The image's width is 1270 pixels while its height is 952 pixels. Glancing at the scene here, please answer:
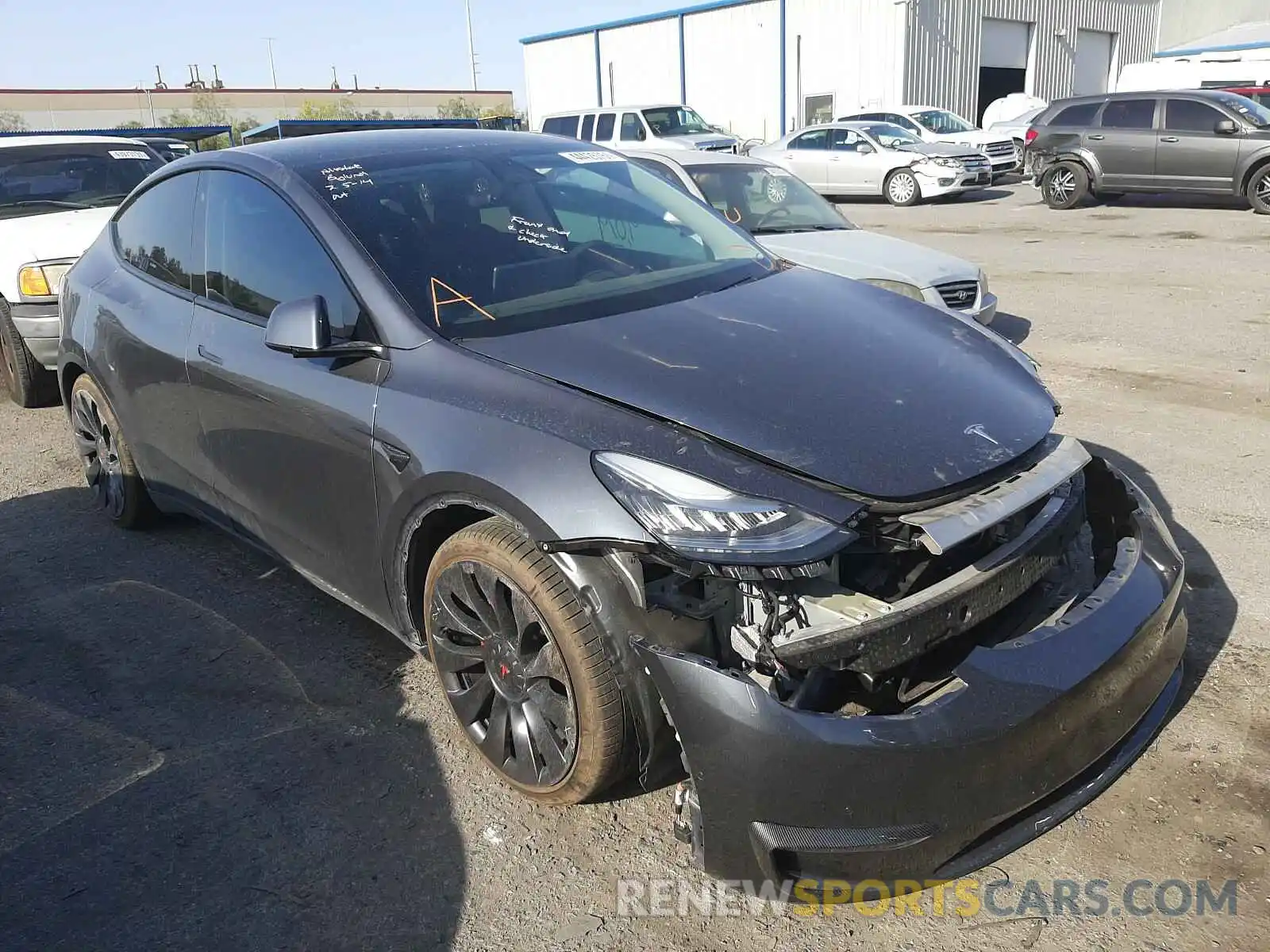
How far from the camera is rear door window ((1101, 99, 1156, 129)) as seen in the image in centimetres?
1582

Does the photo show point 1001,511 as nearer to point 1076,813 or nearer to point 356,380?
point 1076,813

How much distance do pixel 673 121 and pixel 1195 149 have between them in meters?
9.28

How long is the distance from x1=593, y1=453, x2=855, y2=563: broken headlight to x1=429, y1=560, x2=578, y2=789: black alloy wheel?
0.44 metres

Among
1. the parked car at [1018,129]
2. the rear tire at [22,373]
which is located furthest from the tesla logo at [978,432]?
the parked car at [1018,129]

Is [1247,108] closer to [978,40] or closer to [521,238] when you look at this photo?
[521,238]

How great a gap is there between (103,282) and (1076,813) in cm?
434

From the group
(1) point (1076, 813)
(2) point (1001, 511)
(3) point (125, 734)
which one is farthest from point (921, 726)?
(3) point (125, 734)

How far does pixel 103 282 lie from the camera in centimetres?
457

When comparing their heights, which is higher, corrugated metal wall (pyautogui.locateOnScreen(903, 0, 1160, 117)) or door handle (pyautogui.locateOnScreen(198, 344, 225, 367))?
corrugated metal wall (pyautogui.locateOnScreen(903, 0, 1160, 117))

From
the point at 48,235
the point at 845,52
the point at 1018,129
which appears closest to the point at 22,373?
the point at 48,235

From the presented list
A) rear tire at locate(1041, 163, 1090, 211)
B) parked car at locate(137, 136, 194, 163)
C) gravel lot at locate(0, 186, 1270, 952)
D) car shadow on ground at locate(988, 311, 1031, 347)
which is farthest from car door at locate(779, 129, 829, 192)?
gravel lot at locate(0, 186, 1270, 952)

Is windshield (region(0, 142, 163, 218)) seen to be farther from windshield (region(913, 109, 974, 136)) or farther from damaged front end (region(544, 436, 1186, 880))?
windshield (region(913, 109, 974, 136))

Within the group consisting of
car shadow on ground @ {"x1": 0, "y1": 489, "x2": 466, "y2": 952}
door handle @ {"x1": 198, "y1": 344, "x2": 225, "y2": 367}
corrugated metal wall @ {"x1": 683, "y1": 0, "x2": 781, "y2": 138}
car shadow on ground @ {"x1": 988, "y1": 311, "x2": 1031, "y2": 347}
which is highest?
corrugated metal wall @ {"x1": 683, "y1": 0, "x2": 781, "y2": 138}

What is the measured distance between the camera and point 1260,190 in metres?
14.9
